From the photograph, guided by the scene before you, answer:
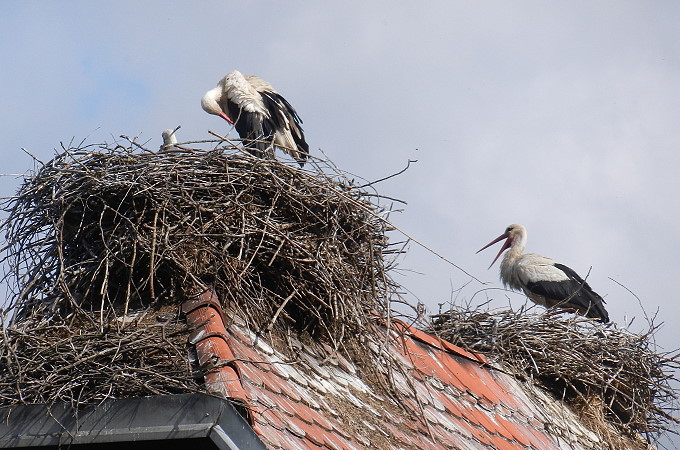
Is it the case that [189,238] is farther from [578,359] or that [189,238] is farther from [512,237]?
[512,237]

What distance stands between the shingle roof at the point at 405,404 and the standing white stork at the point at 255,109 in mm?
5049

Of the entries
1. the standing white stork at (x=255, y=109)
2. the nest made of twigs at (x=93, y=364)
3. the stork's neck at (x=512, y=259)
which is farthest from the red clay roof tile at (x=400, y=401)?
the stork's neck at (x=512, y=259)

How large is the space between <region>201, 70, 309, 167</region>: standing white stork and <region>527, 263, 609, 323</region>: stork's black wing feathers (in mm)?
3646

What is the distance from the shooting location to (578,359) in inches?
250

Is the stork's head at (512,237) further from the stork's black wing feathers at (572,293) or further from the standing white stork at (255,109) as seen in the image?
the standing white stork at (255,109)

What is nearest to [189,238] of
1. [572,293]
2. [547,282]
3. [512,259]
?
[572,293]

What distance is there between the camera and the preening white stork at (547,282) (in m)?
11.5

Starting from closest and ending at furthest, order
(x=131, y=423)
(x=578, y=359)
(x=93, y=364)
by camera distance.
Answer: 1. (x=131, y=423)
2. (x=93, y=364)
3. (x=578, y=359)

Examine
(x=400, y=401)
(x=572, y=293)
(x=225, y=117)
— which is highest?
(x=572, y=293)

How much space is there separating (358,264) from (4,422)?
6.25 feet

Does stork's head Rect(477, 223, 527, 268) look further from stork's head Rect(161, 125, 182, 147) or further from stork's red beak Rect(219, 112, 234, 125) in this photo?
stork's head Rect(161, 125, 182, 147)

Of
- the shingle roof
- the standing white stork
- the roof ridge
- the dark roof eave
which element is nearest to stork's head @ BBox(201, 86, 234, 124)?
the standing white stork

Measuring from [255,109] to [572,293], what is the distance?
13.8ft

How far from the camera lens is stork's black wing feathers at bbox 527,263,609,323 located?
37.4 feet
